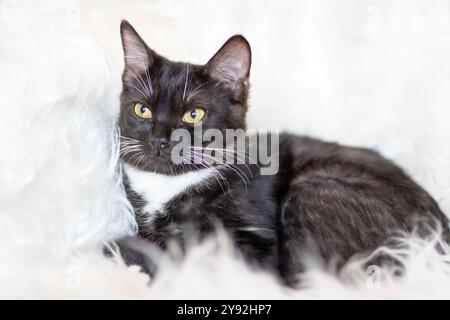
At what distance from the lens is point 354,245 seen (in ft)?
4.26

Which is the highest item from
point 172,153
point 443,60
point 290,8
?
point 290,8

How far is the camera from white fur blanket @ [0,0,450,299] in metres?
1.22

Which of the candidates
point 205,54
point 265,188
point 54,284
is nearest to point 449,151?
point 265,188

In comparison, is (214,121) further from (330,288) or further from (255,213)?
(330,288)

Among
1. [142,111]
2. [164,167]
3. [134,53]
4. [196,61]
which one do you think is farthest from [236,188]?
[196,61]

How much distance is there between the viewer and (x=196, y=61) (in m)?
1.84

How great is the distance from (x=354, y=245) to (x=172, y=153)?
493 mm

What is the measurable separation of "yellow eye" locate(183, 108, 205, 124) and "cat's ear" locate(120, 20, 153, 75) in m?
0.20

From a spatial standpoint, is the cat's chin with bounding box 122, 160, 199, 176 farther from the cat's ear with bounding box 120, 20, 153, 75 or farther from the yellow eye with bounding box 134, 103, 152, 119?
the cat's ear with bounding box 120, 20, 153, 75

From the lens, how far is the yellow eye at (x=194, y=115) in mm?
1415

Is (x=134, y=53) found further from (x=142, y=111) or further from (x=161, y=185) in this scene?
(x=161, y=185)

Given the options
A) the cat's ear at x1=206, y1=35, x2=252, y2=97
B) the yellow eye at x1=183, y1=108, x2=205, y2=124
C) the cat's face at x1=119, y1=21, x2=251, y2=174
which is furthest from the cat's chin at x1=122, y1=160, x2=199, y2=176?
the cat's ear at x1=206, y1=35, x2=252, y2=97

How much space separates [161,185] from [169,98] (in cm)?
23

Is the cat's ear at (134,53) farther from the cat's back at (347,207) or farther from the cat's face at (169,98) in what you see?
the cat's back at (347,207)
